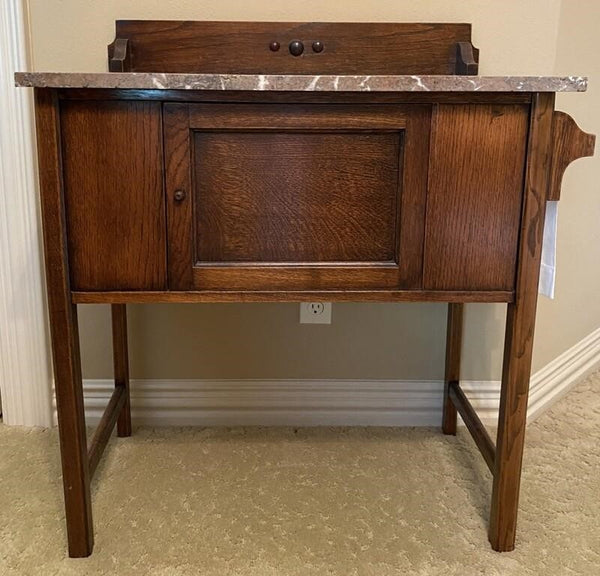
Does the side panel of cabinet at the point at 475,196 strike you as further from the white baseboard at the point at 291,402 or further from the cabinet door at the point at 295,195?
the white baseboard at the point at 291,402

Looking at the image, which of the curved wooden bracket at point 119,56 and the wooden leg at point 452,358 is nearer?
the curved wooden bracket at point 119,56

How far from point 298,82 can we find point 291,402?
908mm

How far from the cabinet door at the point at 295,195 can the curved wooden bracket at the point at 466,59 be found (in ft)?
1.35

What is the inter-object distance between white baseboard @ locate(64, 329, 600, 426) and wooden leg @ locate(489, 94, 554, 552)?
46 centimetres

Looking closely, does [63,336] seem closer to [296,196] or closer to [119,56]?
[296,196]

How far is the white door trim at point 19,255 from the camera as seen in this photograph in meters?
1.37

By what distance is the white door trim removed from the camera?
1.37m

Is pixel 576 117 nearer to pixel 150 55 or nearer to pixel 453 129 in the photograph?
pixel 453 129

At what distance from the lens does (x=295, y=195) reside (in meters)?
1.00

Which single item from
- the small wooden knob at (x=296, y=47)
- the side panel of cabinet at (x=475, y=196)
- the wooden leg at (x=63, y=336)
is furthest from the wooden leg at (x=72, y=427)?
the small wooden knob at (x=296, y=47)

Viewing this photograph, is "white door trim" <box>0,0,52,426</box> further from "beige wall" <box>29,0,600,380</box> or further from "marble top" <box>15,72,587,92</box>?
"marble top" <box>15,72,587,92</box>

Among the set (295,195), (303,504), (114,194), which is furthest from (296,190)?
(303,504)

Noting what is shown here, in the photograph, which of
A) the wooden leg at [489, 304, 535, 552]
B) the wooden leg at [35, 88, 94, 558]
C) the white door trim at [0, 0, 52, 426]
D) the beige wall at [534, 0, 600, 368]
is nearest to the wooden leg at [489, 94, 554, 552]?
the wooden leg at [489, 304, 535, 552]

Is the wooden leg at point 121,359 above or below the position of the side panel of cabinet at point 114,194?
below
